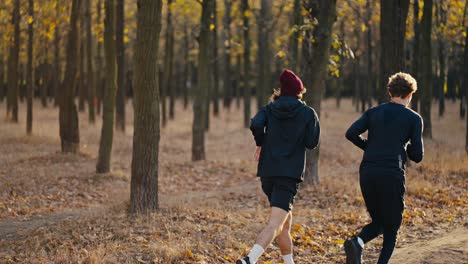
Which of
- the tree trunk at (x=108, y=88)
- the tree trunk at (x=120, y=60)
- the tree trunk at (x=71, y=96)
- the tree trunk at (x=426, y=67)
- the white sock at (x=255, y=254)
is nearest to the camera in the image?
the white sock at (x=255, y=254)

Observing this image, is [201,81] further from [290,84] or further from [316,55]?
[290,84]

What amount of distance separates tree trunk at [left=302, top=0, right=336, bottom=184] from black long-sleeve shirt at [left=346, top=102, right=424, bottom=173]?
6872 millimetres

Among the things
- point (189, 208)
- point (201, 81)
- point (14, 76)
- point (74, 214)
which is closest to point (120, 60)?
point (201, 81)

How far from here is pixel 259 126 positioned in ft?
21.3

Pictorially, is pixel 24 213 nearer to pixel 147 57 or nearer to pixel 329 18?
pixel 147 57

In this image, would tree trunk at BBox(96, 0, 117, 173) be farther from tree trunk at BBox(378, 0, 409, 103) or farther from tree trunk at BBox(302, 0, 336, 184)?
tree trunk at BBox(378, 0, 409, 103)

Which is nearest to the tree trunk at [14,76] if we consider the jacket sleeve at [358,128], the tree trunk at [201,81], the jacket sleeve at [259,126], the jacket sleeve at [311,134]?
the tree trunk at [201,81]

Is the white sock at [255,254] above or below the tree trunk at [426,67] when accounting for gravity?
below

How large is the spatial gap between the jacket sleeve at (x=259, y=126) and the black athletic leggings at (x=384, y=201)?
112 cm

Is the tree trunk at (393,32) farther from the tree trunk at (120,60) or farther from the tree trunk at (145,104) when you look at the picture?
the tree trunk at (120,60)

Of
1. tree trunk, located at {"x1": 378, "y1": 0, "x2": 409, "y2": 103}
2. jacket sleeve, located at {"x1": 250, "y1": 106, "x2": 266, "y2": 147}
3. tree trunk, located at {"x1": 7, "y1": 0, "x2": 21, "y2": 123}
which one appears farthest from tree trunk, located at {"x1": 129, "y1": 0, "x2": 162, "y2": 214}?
tree trunk, located at {"x1": 7, "y1": 0, "x2": 21, "y2": 123}

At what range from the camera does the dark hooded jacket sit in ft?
→ 20.8

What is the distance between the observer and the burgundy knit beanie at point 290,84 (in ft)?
21.5

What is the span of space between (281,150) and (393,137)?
3.81 ft
